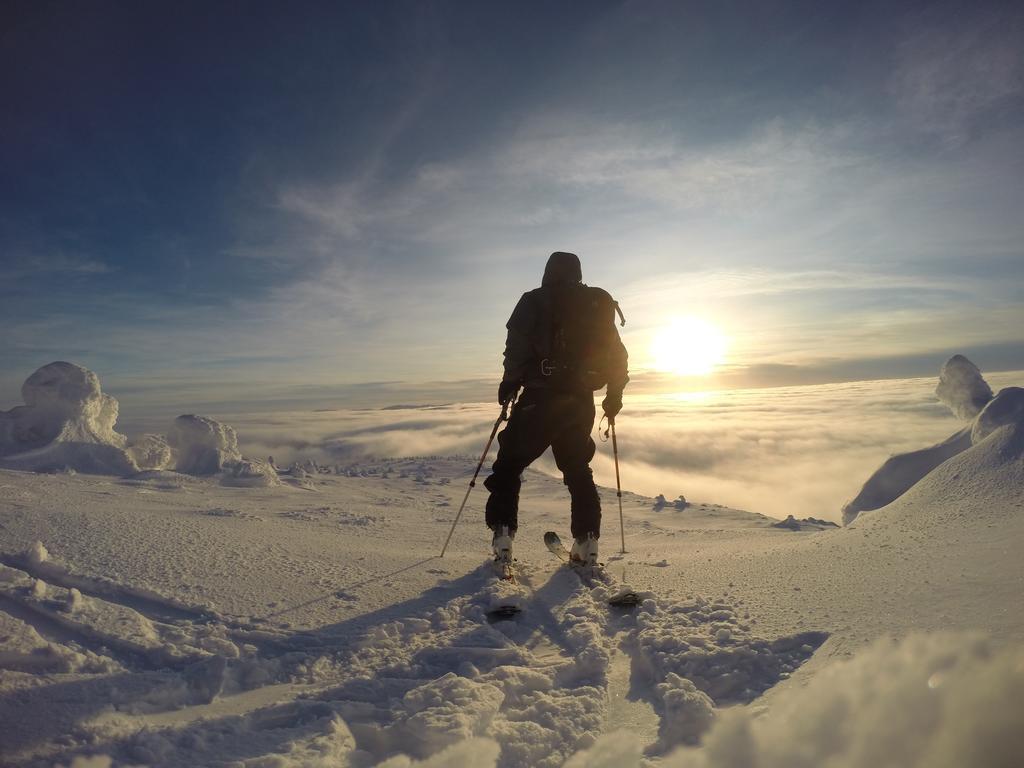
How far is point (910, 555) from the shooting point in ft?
10.9

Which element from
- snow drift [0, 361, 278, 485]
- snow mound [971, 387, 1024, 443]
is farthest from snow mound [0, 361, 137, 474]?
snow mound [971, 387, 1024, 443]

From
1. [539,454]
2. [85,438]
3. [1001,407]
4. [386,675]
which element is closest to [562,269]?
[539,454]

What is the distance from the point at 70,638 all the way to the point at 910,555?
4674mm

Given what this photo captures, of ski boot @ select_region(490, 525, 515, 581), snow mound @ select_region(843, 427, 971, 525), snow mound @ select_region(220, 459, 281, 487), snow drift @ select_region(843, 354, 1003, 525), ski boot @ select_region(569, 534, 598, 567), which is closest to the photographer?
ski boot @ select_region(490, 525, 515, 581)

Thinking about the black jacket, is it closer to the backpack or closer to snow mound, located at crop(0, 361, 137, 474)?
the backpack

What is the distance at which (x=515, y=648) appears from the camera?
272 cm

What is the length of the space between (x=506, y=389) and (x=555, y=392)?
0.40 meters

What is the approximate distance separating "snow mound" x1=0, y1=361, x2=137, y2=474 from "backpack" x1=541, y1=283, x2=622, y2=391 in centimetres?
1140

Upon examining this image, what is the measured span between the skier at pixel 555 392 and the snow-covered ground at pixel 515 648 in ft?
1.65

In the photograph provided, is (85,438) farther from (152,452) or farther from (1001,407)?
(1001,407)

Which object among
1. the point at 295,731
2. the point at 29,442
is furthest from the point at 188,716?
the point at 29,442

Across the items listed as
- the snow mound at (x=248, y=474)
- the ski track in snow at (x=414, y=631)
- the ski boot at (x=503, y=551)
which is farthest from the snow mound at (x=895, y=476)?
the snow mound at (x=248, y=474)

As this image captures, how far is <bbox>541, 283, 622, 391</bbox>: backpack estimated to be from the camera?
435 cm

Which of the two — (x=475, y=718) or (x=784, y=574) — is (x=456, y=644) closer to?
(x=475, y=718)
